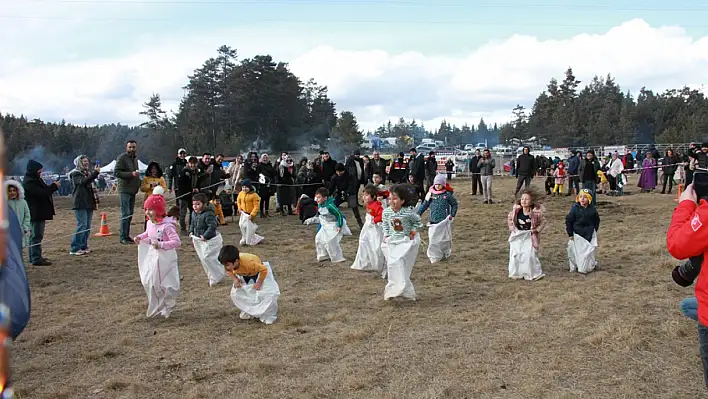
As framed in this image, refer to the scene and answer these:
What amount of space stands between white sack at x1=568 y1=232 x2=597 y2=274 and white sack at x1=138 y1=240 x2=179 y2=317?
5755mm

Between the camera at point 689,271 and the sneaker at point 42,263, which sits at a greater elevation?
the camera at point 689,271

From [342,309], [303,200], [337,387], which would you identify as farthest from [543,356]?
[303,200]

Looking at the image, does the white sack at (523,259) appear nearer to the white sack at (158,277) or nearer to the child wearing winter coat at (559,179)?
the white sack at (158,277)

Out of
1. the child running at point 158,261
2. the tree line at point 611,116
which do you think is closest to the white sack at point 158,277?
the child running at point 158,261

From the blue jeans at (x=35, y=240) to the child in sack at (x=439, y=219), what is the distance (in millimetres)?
6419

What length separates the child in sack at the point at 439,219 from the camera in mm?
9977

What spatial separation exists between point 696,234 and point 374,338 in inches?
129

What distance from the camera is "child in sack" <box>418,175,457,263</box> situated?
9.98 m

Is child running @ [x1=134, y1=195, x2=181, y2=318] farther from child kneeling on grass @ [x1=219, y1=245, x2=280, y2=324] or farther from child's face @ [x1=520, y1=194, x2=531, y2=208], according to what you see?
child's face @ [x1=520, y1=194, x2=531, y2=208]

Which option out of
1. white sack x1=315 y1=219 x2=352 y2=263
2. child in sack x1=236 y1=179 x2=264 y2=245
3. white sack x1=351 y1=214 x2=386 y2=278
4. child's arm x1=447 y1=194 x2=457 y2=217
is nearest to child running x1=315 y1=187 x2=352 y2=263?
white sack x1=315 y1=219 x2=352 y2=263

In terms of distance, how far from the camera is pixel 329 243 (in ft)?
32.9

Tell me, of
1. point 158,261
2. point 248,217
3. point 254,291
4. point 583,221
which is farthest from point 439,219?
point 158,261

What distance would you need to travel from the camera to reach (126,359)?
213 inches

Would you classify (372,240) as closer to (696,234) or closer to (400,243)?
(400,243)
